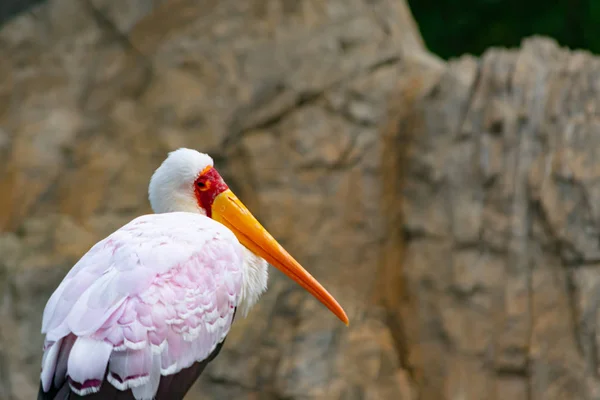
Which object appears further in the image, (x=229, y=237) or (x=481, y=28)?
(x=481, y=28)

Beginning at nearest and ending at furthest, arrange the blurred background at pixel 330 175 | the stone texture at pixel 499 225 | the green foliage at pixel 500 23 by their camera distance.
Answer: the stone texture at pixel 499 225 → the blurred background at pixel 330 175 → the green foliage at pixel 500 23

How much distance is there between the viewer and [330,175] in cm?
471

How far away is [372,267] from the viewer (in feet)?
15.8

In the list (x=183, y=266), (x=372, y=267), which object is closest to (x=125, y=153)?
(x=372, y=267)

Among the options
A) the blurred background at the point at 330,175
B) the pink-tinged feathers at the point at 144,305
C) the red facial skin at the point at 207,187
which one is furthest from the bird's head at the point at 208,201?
the blurred background at the point at 330,175

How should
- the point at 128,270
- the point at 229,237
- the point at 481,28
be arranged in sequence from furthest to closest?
the point at 481,28 < the point at 229,237 < the point at 128,270

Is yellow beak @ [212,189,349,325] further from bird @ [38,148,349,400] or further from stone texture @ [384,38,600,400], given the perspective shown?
stone texture @ [384,38,600,400]

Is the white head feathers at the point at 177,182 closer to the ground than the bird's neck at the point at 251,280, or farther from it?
farther from it

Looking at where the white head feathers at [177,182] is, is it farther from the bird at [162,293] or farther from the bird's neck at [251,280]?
the bird's neck at [251,280]

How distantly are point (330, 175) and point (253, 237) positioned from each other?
6.22 feet

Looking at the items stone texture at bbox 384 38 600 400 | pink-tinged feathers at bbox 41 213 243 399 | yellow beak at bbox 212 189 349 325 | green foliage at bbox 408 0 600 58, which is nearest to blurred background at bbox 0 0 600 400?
stone texture at bbox 384 38 600 400

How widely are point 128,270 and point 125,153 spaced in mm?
2307

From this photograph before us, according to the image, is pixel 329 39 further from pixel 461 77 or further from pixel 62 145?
pixel 62 145

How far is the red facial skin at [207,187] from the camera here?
285cm
